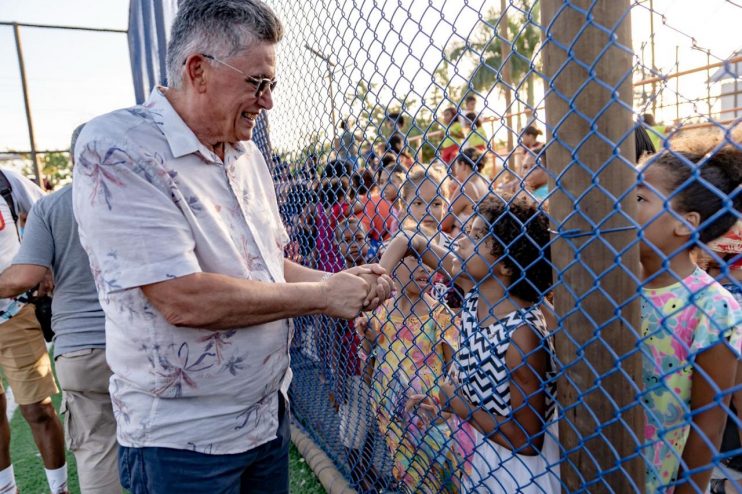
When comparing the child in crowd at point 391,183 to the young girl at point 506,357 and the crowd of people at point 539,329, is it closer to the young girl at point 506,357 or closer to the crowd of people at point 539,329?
the crowd of people at point 539,329

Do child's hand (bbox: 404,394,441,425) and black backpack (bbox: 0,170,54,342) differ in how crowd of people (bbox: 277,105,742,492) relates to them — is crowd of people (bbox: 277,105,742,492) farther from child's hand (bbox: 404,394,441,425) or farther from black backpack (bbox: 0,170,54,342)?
black backpack (bbox: 0,170,54,342)

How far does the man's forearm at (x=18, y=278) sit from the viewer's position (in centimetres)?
232

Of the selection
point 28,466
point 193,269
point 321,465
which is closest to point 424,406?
point 193,269

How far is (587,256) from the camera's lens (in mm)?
1074

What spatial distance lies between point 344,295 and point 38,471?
3.23 m

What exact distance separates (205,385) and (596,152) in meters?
1.11

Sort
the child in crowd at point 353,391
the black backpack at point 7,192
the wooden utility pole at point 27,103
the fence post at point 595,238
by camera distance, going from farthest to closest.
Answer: the wooden utility pole at point 27,103, the black backpack at point 7,192, the child in crowd at point 353,391, the fence post at point 595,238

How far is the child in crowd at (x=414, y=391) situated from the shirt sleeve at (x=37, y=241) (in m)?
1.54

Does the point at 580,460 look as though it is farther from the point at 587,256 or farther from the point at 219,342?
Answer: the point at 219,342

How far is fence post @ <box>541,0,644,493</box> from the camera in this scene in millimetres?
995

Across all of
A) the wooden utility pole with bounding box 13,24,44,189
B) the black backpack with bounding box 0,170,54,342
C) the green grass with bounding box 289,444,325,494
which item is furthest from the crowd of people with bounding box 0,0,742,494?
the wooden utility pole with bounding box 13,24,44,189

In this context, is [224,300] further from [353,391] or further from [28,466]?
[28,466]

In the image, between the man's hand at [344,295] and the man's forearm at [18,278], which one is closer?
the man's hand at [344,295]

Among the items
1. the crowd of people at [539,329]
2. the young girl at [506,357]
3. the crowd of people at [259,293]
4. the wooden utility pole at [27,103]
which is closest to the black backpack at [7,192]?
the crowd of people at [539,329]
